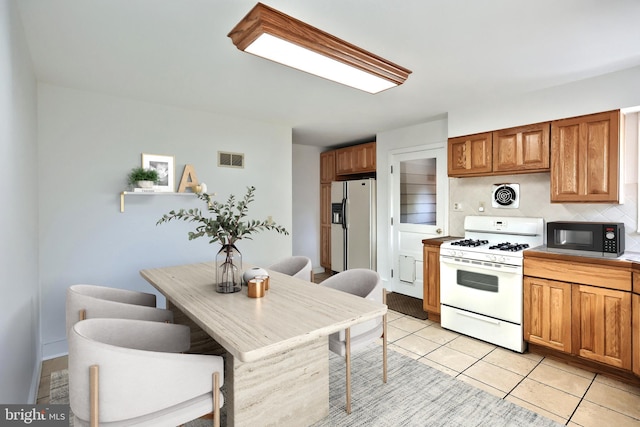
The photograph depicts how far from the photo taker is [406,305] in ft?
14.0

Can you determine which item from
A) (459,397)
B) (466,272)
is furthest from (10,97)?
(466,272)

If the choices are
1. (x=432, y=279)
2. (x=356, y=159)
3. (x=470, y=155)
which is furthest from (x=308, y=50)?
(x=356, y=159)

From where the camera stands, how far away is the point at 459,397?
7.31 feet

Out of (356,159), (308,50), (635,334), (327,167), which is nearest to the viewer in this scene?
(308,50)

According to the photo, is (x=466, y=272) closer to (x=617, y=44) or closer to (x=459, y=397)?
(x=459, y=397)

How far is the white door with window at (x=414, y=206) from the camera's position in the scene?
4230 millimetres

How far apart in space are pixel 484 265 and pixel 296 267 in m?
1.80

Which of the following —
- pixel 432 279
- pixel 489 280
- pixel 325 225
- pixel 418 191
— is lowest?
pixel 432 279

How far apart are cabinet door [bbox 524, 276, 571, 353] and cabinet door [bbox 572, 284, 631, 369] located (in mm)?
55

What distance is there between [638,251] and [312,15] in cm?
321

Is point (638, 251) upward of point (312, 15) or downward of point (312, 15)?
downward

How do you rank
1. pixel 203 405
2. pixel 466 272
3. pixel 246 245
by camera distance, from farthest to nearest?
→ pixel 246 245 < pixel 466 272 < pixel 203 405

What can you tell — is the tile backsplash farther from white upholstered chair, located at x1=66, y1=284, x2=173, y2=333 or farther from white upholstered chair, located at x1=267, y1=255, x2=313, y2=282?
white upholstered chair, located at x1=66, y1=284, x2=173, y2=333

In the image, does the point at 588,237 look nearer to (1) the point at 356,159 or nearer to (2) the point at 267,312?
(2) the point at 267,312
